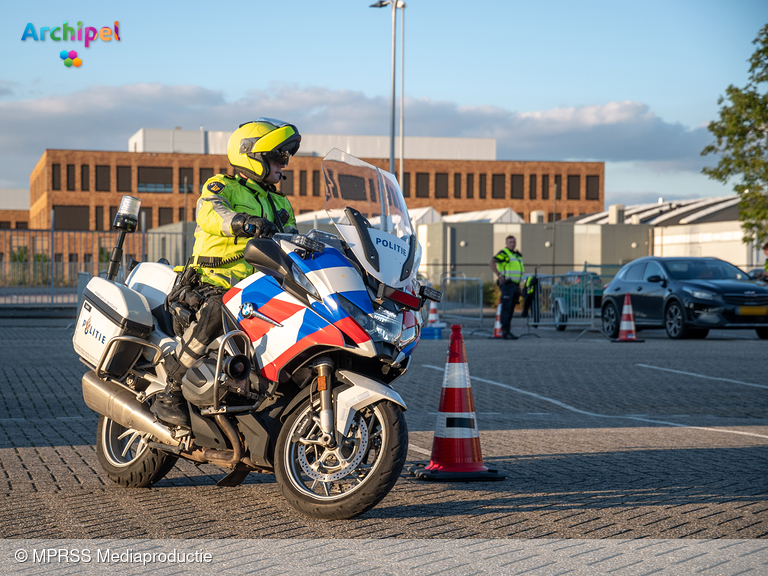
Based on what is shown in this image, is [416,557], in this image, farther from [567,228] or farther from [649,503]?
[567,228]

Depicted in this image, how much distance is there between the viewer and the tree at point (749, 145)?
28.8 metres

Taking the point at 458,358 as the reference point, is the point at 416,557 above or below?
below

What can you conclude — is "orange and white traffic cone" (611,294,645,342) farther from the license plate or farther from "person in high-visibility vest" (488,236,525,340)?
"person in high-visibility vest" (488,236,525,340)

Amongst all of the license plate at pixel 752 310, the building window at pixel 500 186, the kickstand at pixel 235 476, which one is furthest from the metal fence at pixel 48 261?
the building window at pixel 500 186

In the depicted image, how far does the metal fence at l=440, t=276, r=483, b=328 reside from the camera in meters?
24.3

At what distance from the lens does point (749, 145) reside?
2927 cm

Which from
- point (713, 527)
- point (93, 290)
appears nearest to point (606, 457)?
point (713, 527)

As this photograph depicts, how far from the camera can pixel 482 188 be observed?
80.5 meters

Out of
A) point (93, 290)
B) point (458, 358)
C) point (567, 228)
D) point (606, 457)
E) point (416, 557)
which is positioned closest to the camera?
point (416, 557)

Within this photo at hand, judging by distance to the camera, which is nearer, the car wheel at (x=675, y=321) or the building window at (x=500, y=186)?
the car wheel at (x=675, y=321)

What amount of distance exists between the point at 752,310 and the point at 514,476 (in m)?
12.5

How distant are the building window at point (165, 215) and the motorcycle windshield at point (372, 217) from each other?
245 ft

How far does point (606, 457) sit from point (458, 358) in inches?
51.2

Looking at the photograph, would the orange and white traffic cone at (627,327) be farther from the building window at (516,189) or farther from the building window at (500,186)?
the building window at (516,189)
